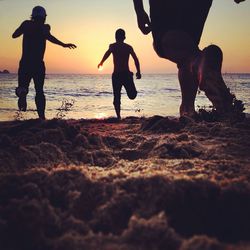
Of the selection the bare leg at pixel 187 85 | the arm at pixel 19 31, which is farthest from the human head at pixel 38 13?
the bare leg at pixel 187 85

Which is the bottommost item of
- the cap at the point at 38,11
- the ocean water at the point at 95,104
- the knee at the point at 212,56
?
the ocean water at the point at 95,104

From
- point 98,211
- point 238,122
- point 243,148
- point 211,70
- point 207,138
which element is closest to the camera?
point 98,211

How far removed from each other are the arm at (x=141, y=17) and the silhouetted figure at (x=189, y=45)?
0.03 m

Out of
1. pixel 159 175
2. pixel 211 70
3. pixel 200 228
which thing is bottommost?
pixel 200 228

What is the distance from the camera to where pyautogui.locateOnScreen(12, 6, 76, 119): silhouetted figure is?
646 centimetres

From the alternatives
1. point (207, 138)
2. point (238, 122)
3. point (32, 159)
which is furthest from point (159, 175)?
point (238, 122)

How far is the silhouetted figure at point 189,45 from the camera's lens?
430 centimetres

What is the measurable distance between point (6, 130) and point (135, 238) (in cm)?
282

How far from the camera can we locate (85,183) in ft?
7.55

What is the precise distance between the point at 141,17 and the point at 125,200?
334cm

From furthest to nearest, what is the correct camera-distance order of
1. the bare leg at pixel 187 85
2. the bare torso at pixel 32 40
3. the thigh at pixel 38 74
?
the thigh at pixel 38 74 → the bare torso at pixel 32 40 → the bare leg at pixel 187 85

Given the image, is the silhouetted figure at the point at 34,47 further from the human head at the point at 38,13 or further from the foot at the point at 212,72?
the foot at the point at 212,72

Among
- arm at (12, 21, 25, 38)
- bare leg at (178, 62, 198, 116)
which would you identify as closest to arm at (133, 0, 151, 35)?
bare leg at (178, 62, 198, 116)

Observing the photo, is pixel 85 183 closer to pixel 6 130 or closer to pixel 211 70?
pixel 6 130
